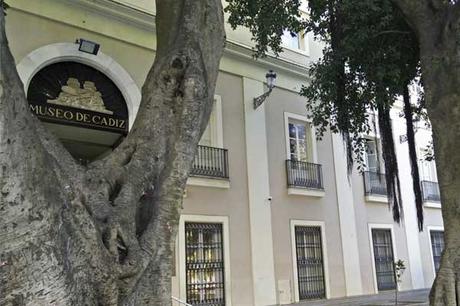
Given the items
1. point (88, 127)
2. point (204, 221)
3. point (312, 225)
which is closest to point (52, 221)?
point (88, 127)

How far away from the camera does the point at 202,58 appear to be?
4.56 metres

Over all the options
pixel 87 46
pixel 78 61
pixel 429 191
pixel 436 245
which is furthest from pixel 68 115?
pixel 436 245

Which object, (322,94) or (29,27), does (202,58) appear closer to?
(322,94)

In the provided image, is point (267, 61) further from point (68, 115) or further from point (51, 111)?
point (51, 111)

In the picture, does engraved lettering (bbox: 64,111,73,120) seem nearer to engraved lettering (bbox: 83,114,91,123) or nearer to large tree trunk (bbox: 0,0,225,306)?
engraved lettering (bbox: 83,114,91,123)

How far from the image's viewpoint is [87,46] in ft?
34.2

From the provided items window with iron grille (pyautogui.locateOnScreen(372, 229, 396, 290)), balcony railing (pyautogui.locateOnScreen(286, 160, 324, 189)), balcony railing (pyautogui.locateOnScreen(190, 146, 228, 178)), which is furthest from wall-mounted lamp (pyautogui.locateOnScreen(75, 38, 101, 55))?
window with iron grille (pyautogui.locateOnScreen(372, 229, 396, 290))

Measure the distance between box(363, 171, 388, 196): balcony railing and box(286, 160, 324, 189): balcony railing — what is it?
1.95 meters

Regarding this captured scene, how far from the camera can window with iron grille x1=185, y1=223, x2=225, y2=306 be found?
11.1m

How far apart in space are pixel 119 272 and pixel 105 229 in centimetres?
31

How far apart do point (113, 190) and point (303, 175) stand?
10.4m

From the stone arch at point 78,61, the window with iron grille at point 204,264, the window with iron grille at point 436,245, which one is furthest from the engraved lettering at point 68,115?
the window with iron grille at point 436,245

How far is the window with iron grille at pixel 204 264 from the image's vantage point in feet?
36.6

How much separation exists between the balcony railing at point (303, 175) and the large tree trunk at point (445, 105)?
21.6 feet
